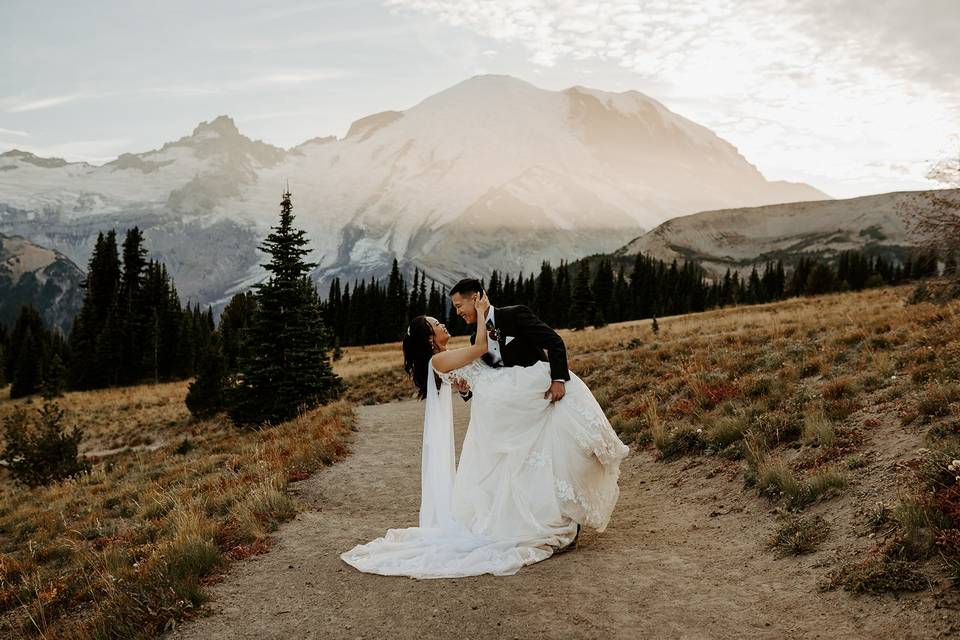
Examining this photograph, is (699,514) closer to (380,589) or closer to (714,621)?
(714,621)

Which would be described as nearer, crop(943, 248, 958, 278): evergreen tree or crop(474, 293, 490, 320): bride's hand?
crop(474, 293, 490, 320): bride's hand

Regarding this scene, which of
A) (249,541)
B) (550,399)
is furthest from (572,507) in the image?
(249,541)

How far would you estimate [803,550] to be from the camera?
20.7 feet

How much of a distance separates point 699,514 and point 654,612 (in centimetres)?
343

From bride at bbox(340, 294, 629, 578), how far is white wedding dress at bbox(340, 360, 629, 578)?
1cm

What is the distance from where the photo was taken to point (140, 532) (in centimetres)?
1005

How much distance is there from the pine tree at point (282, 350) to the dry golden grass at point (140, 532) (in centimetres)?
492

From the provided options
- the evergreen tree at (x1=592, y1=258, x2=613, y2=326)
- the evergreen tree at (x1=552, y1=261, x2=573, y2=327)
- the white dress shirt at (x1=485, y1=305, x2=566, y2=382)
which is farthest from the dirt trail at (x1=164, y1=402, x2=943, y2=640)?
the evergreen tree at (x1=552, y1=261, x2=573, y2=327)

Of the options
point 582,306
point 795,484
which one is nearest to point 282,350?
point 795,484

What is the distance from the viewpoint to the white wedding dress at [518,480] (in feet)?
22.7

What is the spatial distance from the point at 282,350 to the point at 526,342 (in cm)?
2220

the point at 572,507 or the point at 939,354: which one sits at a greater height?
the point at 939,354

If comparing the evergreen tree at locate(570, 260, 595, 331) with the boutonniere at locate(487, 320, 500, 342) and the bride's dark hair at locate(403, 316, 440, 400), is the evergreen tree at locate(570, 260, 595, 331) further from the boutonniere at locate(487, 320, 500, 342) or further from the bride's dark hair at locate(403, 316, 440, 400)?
the boutonniere at locate(487, 320, 500, 342)

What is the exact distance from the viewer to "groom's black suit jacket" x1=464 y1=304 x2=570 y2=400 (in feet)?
23.2
